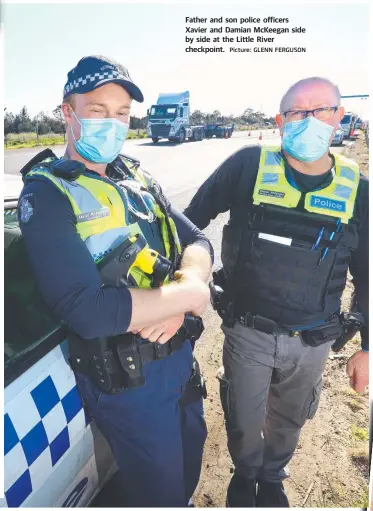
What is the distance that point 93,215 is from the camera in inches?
51.1

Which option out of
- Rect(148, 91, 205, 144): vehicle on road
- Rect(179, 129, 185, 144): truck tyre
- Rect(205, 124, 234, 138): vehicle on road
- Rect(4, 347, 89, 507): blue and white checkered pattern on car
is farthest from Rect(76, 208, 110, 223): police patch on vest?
Rect(205, 124, 234, 138): vehicle on road

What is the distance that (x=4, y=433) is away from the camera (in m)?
1.15

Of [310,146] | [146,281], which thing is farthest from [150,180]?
[310,146]

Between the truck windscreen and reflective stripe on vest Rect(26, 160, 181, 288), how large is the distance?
20.3m

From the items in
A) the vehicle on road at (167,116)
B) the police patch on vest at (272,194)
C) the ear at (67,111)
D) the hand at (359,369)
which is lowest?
the hand at (359,369)

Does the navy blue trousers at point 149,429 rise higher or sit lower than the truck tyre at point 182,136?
lower

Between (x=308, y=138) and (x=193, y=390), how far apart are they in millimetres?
1258

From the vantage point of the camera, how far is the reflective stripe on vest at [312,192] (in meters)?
1.78

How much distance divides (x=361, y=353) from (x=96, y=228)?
57.3 inches

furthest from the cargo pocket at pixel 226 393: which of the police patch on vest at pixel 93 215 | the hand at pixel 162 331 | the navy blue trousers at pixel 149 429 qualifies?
the police patch on vest at pixel 93 215

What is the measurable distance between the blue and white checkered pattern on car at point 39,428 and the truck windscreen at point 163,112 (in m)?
20.6

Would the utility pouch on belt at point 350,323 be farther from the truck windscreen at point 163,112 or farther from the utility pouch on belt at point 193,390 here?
the truck windscreen at point 163,112

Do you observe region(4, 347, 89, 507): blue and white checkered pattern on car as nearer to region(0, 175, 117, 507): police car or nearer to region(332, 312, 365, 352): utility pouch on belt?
region(0, 175, 117, 507): police car

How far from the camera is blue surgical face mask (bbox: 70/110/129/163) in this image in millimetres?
1450
